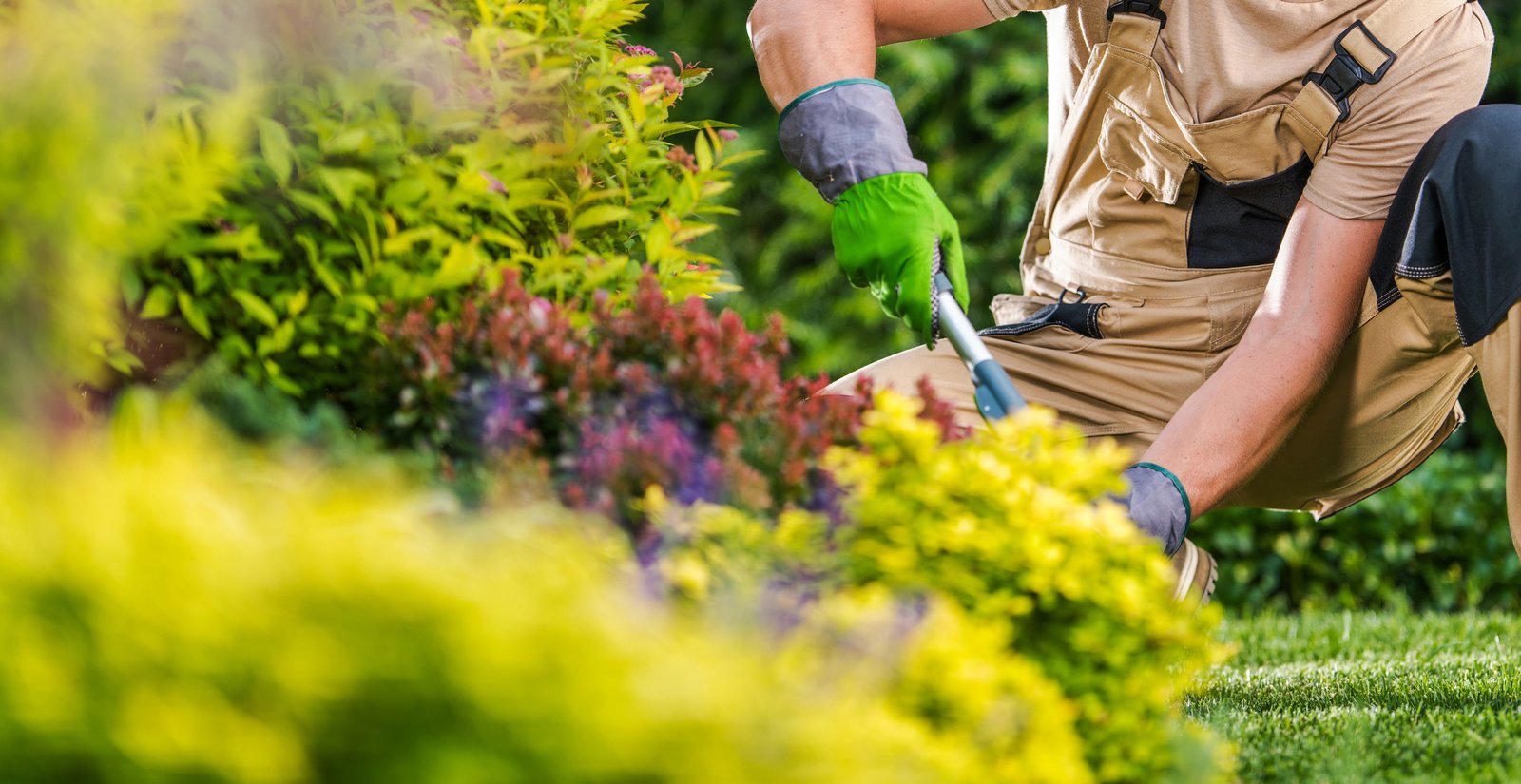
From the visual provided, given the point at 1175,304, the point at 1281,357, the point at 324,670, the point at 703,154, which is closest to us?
the point at 324,670

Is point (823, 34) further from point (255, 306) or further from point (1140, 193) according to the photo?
point (255, 306)

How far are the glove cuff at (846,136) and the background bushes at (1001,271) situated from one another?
212 cm

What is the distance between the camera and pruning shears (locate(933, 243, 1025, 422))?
2125 mm

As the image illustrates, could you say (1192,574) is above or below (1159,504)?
below

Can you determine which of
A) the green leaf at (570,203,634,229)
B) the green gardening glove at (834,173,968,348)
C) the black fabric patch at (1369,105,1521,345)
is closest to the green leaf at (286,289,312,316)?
the green leaf at (570,203,634,229)

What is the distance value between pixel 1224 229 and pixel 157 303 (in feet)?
7.44

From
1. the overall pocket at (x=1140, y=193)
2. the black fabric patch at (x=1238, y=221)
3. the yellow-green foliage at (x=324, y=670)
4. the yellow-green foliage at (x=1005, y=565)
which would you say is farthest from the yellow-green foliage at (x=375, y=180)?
the black fabric patch at (x=1238, y=221)

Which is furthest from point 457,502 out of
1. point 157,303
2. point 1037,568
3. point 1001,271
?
point 1001,271

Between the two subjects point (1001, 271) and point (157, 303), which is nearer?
point (157, 303)

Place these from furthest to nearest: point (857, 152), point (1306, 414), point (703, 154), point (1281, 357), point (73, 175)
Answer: point (1306, 414) → point (1281, 357) → point (857, 152) → point (703, 154) → point (73, 175)

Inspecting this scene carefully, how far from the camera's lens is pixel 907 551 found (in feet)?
4.98

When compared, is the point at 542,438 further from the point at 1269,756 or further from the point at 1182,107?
the point at 1182,107

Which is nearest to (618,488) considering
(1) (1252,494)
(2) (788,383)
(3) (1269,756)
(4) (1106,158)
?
(2) (788,383)

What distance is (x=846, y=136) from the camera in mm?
2396
